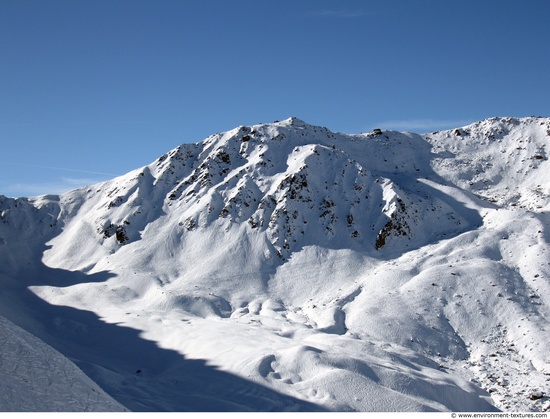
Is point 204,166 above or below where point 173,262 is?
above

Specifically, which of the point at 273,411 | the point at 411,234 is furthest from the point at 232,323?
the point at 411,234

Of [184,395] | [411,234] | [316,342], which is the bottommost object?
[184,395]

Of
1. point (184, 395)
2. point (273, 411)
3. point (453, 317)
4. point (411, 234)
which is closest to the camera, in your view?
point (273, 411)

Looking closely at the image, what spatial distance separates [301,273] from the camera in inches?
2152

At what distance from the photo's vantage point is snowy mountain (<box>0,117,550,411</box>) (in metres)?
30.6

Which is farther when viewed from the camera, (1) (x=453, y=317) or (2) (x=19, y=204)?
(2) (x=19, y=204)

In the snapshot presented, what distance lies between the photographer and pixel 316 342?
123 feet

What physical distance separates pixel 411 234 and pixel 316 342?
1028 inches

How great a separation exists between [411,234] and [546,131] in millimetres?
35489

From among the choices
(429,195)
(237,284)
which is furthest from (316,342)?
(429,195)

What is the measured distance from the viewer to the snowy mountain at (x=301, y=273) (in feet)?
100

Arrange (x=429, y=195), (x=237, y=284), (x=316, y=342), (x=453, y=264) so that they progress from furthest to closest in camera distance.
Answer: (x=429, y=195) < (x=237, y=284) < (x=453, y=264) < (x=316, y=342)

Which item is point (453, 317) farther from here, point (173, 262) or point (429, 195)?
point (173, 262)

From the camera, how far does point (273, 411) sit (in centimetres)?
2625
